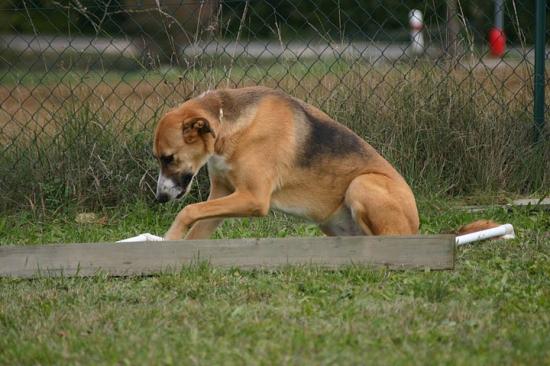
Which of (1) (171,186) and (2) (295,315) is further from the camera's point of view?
(1) (171,186)

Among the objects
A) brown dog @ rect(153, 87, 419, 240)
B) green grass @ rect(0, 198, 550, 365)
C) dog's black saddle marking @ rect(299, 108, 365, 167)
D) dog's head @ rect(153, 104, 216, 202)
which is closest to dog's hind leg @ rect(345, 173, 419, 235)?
brown dog @ rect(153, 87, 419, 240)

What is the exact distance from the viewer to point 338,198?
6.06m

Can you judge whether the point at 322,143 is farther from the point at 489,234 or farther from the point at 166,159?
the point at 489,234

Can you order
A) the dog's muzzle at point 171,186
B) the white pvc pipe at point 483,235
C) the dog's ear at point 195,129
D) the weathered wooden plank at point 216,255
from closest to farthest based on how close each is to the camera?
the weathered wooden plank at point 216,255
the dog's ear at point 195,129
the dog's muzzle at point 171,186
the white pvc pipe at point 483,235

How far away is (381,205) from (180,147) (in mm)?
1202

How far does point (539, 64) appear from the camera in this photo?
25.3 feet

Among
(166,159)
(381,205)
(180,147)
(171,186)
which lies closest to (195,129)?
(180,147)

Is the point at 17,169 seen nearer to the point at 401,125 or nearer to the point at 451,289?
the point at 401,125

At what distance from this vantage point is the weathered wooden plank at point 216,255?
5262 mm

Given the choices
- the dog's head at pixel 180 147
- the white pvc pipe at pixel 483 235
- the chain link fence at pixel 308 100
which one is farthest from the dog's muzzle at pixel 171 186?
the chain link fence at pixel 308 100

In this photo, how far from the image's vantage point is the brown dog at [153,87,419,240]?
5.71m

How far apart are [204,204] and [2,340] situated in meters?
1.77

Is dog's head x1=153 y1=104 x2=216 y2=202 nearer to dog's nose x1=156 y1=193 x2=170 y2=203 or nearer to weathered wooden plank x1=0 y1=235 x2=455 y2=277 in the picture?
dog's nose x1=156 y1=193 x2=170 y2=203

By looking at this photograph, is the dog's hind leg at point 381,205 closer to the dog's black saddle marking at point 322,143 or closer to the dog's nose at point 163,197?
the dog's black saddle marking at point 322,143
